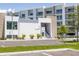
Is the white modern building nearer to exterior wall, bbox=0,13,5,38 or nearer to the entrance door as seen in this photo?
the entrance door

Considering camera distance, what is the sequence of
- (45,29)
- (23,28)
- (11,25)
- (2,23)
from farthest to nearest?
(45,29) < (23,28) < (11,25) < (2,23)

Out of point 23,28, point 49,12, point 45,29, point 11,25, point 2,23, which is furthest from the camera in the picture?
point 49,12

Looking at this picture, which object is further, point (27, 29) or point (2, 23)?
point (27, 29)

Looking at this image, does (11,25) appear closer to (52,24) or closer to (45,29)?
(45,29)

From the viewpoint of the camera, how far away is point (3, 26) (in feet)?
48.9

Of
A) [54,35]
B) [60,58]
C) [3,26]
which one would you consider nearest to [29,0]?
[60,58]

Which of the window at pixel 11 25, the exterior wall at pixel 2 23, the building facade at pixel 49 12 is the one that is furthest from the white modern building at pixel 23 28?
the building facade at pixel 49 12

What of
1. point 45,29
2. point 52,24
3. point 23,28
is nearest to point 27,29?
point 23,28

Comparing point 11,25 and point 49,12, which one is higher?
point 49,12

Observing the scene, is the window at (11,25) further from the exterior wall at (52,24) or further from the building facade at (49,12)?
the building facade at (49,12)

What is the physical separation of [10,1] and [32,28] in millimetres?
13873

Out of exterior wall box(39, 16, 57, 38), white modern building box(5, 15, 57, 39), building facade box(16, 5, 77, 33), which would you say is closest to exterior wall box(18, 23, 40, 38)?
white modern building box(5, 15, 57, 39)

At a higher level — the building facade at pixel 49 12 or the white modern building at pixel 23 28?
the building facade at pixel 49 12

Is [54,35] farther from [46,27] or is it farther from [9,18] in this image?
[9,18]
